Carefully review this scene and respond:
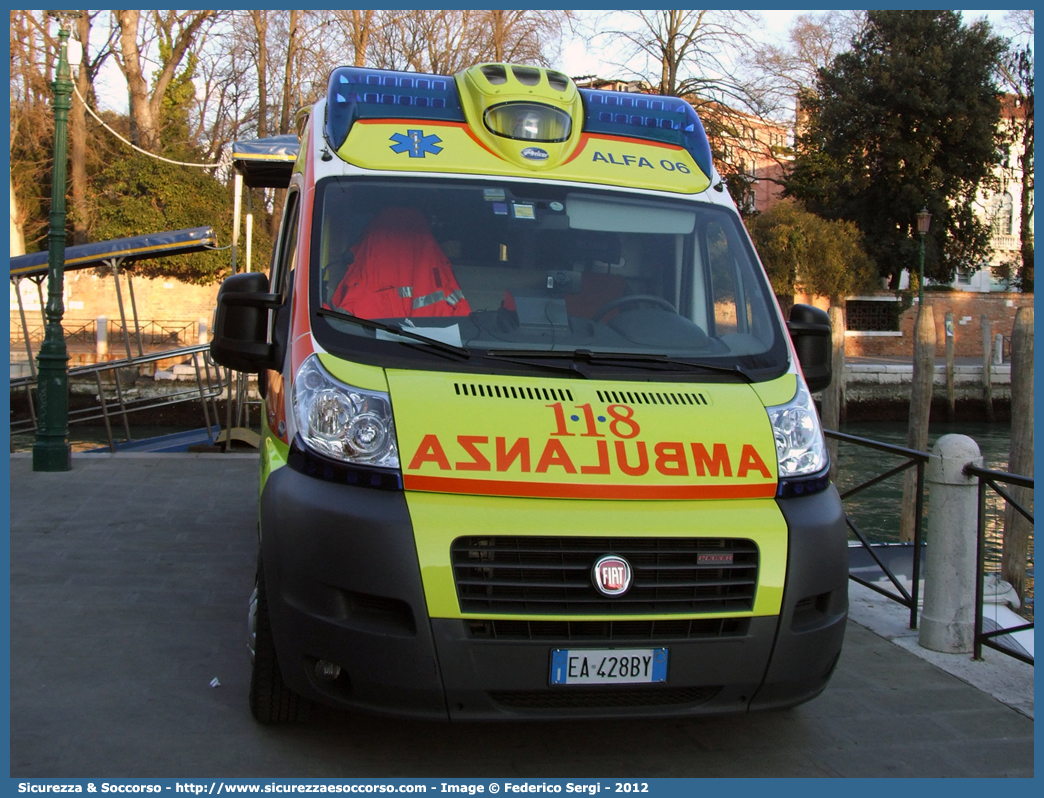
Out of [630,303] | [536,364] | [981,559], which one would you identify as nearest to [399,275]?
[536,364]

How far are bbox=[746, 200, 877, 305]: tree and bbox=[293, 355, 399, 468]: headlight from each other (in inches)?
1351

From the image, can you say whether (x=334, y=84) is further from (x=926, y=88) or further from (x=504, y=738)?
(x=926, y=88)

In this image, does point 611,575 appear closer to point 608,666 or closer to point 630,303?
point 608,666

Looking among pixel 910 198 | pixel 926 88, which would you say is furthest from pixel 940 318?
pixel 926 88

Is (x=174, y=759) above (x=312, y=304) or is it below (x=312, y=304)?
below

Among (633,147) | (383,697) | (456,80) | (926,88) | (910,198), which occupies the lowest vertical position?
(383,697)

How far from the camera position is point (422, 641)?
353 cm

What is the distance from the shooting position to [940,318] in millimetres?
43688

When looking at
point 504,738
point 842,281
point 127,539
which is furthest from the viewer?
point 842,281

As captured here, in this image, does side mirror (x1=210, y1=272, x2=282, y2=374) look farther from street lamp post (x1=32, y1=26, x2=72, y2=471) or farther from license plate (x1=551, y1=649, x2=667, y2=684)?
street lamp post (x1=32, y1=26, x2=72, y2=471)

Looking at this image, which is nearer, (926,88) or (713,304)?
(713,304)

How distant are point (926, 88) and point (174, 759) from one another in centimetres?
4347

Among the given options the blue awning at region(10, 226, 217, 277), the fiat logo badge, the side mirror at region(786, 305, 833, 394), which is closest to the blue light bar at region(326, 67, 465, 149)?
the side mirror at region(786, 305, 833, 394)

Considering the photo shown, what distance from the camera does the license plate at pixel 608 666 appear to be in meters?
3.61
